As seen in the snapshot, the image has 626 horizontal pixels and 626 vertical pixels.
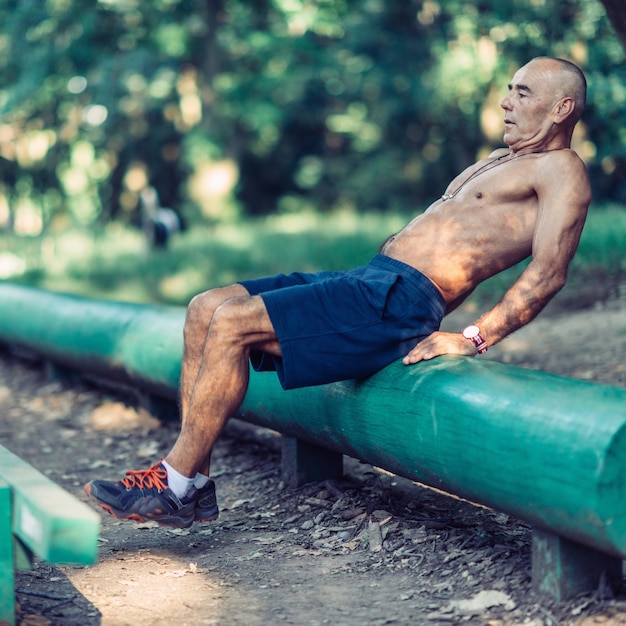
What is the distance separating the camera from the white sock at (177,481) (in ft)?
11.2

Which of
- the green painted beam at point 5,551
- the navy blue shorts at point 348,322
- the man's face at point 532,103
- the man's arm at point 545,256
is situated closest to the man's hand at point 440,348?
the man's arm at point 545,256

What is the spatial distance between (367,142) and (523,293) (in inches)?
972

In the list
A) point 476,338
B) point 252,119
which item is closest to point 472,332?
point 476,338

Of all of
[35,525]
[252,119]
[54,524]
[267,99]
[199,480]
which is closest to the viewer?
[54,524]

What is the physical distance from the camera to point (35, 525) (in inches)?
95.3

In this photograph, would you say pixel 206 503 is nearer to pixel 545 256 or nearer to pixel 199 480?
pixel 199 480

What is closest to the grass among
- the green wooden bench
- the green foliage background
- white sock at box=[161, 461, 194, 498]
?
the green foliage background

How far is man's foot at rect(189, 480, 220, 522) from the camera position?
11.5 feet

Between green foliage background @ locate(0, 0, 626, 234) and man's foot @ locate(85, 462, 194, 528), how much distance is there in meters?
7.80

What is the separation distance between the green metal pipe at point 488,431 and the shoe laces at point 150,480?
65 cm

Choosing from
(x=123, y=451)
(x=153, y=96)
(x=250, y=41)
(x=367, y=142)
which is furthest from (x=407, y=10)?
(x=123, y=451)

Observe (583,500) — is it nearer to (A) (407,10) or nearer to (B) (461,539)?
(B) (461,539)

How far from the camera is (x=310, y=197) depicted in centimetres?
2808

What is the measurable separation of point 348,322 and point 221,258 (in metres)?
8.62
